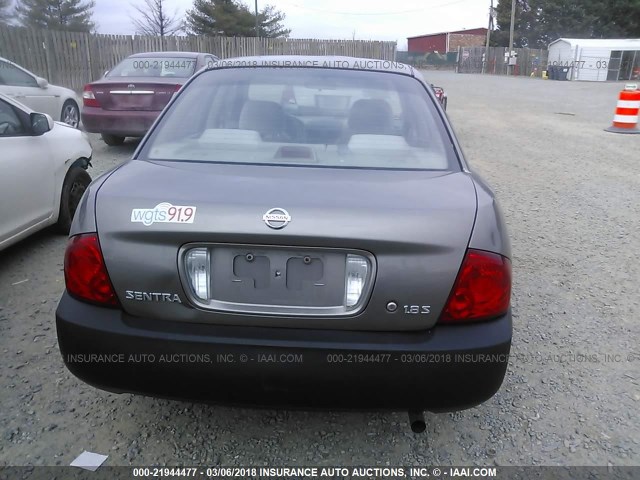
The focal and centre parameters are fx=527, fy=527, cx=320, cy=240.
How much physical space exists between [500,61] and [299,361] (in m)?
56.9

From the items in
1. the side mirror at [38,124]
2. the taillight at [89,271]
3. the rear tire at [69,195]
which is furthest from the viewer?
the rear tire at [69,195]

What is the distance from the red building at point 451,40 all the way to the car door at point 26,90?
77743mm

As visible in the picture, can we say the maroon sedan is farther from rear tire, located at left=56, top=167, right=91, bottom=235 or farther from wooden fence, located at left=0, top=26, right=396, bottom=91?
wooden fence, located at left=0, top=26, right=396, bottom=91

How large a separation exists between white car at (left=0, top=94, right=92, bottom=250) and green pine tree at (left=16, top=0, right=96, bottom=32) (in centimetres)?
3674

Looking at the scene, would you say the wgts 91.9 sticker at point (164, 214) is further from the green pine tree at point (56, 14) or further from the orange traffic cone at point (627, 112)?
the green pine tree at point (56, 14)

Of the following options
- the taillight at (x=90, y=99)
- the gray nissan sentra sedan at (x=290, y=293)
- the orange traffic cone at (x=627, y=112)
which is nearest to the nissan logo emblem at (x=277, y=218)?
the gray nissan sentra sedan at (x=290, y=293)

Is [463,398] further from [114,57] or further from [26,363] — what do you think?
[114,57]

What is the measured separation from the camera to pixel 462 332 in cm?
188

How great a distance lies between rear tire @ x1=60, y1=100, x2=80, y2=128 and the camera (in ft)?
31.6

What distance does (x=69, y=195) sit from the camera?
4.66 meters

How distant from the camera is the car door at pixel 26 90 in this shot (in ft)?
26.6

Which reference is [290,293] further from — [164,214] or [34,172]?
[34,172]

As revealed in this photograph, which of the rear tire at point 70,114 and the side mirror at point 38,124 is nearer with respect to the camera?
the side mirror at point 38,124

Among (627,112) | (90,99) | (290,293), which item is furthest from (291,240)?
(627,112)
